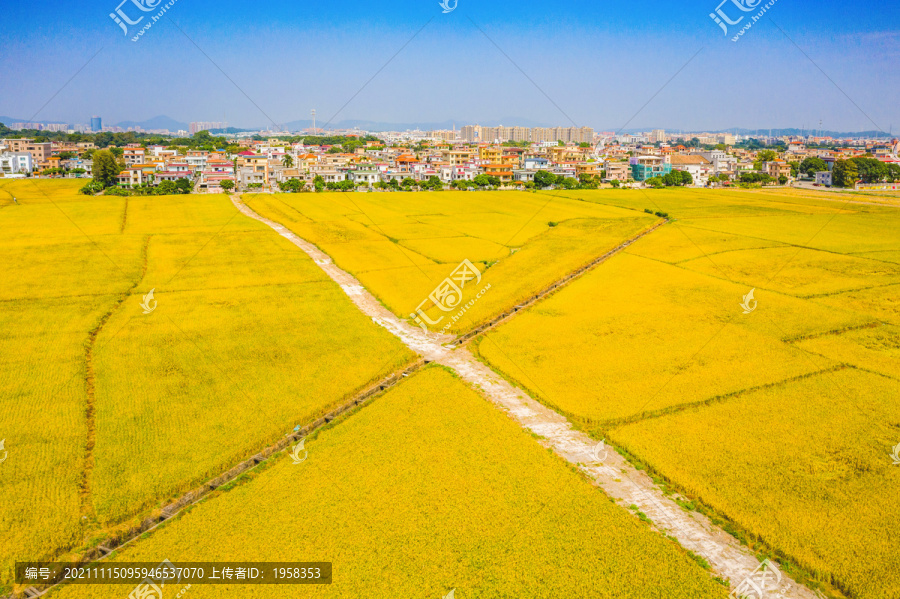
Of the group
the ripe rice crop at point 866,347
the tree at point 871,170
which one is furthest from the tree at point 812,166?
the ripe rice crop at point 866,347

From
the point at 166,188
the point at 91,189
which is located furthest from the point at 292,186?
the point at 91,189

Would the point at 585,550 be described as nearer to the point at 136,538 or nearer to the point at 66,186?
the point at 136,538

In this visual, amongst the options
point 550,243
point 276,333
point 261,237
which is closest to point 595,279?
point 550,243

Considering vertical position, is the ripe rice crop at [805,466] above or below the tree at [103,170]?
below

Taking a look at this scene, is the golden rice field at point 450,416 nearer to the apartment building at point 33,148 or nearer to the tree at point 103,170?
the tree at point 103,170

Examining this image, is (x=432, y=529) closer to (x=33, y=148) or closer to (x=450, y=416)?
(x=450, y=416)

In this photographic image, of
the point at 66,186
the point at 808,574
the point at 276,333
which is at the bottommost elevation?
the point at 808,574
